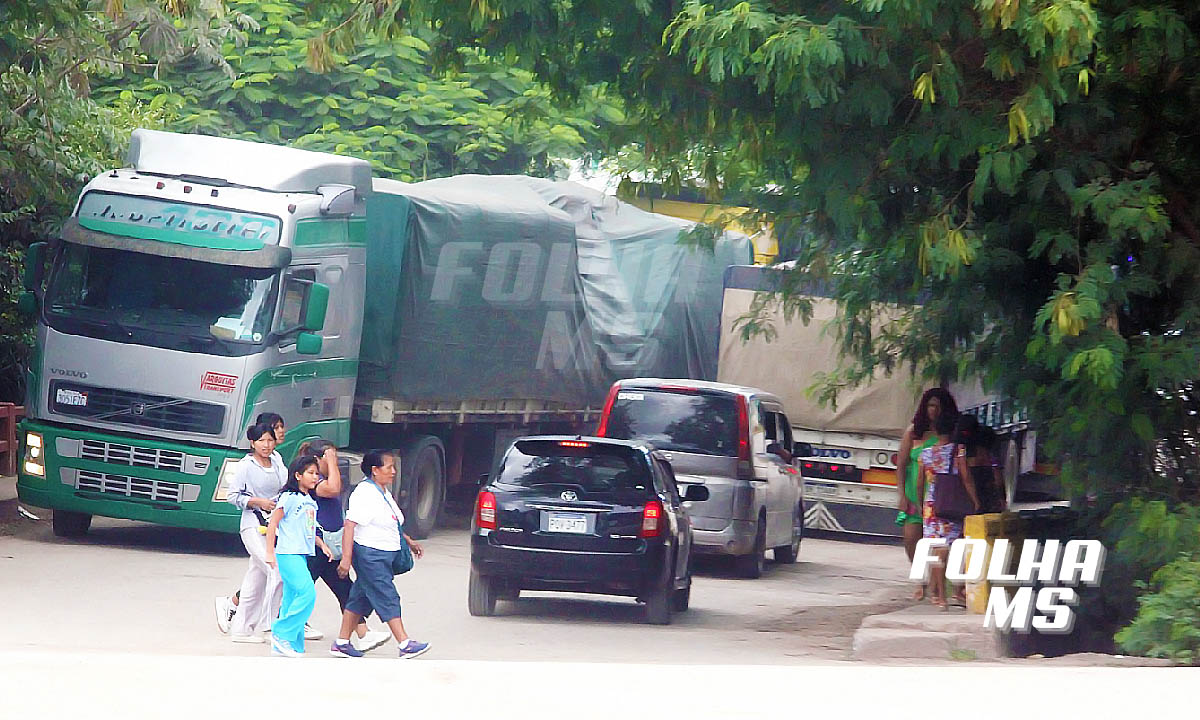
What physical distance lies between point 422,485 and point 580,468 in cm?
640

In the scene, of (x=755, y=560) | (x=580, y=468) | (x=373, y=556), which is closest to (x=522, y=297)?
(x=755, y=560)

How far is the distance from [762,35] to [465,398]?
1011 centimetres

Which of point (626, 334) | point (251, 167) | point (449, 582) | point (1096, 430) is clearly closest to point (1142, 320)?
point (1096, 430)

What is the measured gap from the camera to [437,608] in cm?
1347

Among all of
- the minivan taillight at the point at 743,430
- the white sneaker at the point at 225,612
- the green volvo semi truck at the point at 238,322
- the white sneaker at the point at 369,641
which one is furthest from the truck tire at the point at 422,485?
the white sneaker at the point at 369,641

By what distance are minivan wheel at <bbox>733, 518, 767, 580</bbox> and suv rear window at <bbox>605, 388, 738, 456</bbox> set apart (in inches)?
39.0

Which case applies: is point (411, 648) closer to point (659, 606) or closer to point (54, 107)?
point (659, 606)

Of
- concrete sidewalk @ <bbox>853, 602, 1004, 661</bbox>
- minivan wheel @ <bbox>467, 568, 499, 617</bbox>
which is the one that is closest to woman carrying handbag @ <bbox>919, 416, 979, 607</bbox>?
concrete sidewalk @ <bbox>853, 602, 1004, 661</bbox>

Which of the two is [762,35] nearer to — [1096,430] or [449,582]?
[1096,430]

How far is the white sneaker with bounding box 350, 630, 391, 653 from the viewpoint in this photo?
10633 mm

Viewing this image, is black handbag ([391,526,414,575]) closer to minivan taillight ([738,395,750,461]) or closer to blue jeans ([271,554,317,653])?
blue jeans ([271,554,317,653])

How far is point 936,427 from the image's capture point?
13.6 m

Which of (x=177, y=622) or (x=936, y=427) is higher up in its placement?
(x=936, y=427)

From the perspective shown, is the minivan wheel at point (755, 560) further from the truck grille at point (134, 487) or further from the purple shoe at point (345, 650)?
the purple shoe at point (345, 650)
